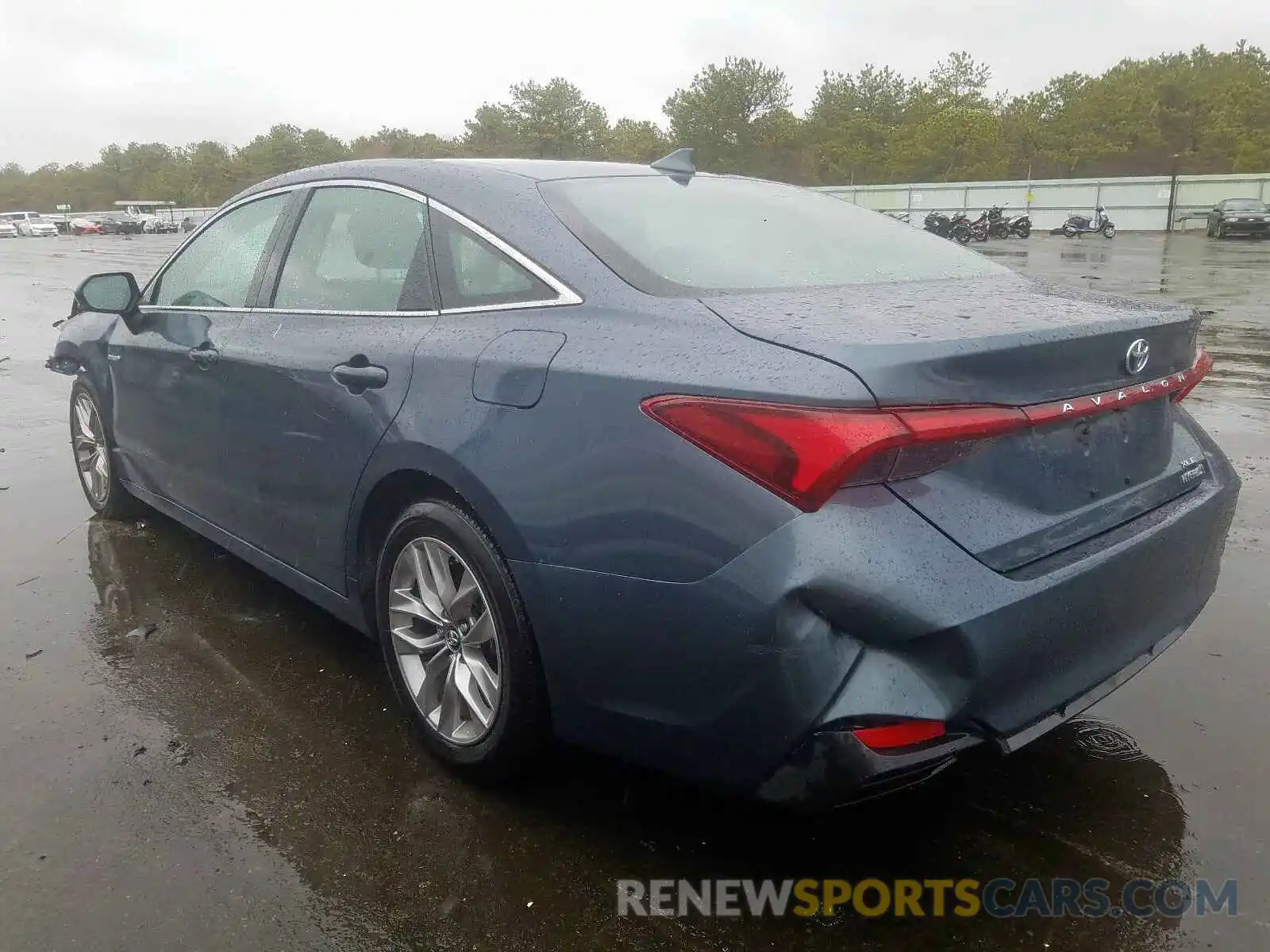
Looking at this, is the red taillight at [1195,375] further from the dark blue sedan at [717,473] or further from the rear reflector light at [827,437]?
the rear reflector light at [827,437]

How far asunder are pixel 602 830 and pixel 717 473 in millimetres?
1071

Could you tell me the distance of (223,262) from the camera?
3818 millimetres

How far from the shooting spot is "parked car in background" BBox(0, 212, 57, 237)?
203ft

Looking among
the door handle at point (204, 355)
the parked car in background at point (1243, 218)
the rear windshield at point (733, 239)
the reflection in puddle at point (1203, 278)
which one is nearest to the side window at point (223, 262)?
the door handle at point (204, 355)

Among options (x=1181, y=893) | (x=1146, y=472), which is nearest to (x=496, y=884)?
(x=1181, y=893)

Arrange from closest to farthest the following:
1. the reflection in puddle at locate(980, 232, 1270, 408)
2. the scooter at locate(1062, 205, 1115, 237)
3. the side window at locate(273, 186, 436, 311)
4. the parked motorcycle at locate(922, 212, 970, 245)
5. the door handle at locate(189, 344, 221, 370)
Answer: the side window at locate(273, 186, 436, 311) < the door handle at locate(189, 344, 221, 370) < the reflection in puddle at locate(980, 232, 1270, 408) < the parked motorcycle at locate(922, 212, 970, 245) < the scooter at locate(1062, 205, 1115, 237)

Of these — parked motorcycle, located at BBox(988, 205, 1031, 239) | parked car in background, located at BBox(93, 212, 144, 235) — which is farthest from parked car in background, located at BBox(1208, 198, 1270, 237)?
parked car in background, located at BBox(93, 212, 144, 235)

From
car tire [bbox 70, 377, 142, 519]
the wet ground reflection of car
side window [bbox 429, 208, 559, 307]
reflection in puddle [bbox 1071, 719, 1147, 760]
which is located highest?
side window [bbox 429, 208, 559, 307]

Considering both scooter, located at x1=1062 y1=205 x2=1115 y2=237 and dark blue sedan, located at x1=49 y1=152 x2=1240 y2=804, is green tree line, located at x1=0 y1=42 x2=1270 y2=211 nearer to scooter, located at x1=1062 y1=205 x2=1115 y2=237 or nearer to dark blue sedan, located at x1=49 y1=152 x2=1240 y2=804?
scooter, located at x1=1062 y1=205 x2=1115 y2=237

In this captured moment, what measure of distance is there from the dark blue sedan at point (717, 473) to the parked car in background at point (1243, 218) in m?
36.1

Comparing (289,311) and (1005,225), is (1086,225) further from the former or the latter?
(289,311)

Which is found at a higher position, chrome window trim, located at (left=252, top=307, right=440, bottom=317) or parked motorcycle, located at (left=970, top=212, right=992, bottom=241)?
chrome window trim, located at (left=252, top=307, right=440, bottom=317)

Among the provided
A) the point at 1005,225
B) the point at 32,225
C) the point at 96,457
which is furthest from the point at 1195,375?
the point at 32,225

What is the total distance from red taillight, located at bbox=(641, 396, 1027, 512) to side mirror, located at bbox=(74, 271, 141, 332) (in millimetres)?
3164
